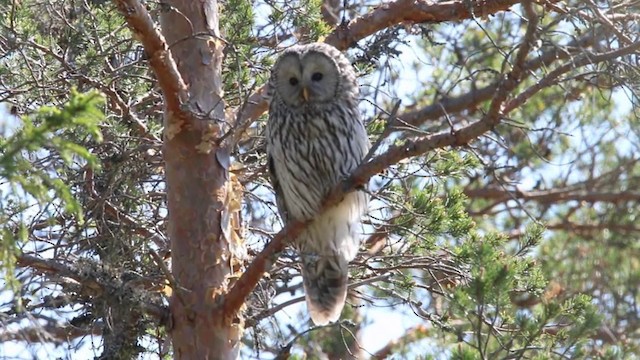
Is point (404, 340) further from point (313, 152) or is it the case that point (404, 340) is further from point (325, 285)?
point (313, 152)

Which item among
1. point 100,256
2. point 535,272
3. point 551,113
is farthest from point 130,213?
point 551,113

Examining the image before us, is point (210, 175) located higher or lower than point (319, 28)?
lower

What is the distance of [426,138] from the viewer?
357 cm

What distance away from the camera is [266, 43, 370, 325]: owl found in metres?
4.74

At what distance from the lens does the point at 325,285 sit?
500 cm

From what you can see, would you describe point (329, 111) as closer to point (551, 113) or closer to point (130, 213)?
point (130, 213)

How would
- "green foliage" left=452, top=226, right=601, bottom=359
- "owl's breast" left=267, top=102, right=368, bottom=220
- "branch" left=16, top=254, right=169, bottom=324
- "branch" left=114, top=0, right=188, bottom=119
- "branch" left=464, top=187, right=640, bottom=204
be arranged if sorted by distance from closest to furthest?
"green foliage" left=452, top=226, right=601, bottom=359 < "branch" left=114, top=0, right=188, bottom=119 < "branch" left=16, top=254, right=169, bottom=324 < "owl's breast" left=267, top=102, right=368, bottom=220 < "branch" left=464, top=187, right=640, bottom=204

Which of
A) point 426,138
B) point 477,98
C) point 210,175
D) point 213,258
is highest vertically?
Answer: point 477,98

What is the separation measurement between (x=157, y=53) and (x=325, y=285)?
142 centimetres

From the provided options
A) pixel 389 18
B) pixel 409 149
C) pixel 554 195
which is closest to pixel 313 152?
pixel 389 18

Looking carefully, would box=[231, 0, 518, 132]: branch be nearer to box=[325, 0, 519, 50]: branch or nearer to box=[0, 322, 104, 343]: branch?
box=[325, 0, 519, 50]: branch

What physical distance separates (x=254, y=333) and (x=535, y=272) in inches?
51.4

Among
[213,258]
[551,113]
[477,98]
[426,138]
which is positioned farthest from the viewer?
[551,113]

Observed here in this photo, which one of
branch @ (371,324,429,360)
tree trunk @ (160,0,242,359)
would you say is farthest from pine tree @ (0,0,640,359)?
branch @ (371,324,429,360)
